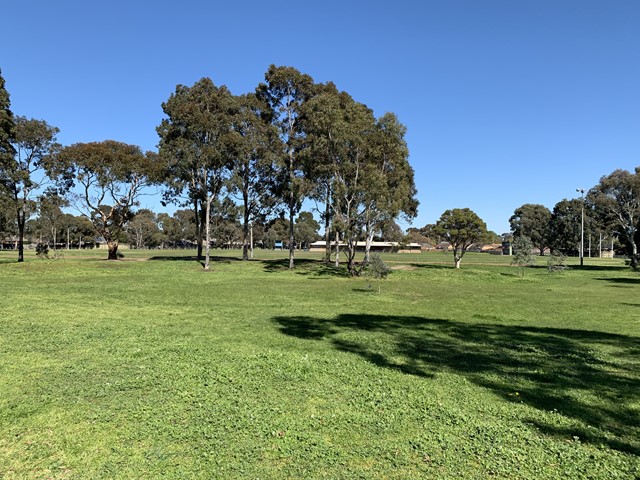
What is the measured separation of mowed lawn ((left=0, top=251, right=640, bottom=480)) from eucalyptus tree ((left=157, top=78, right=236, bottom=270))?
83.1 ft

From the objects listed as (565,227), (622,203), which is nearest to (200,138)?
(622,203)

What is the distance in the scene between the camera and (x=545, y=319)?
526 inches

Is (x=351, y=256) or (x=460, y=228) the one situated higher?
(x=460, y=228)

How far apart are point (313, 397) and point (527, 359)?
15.3ft

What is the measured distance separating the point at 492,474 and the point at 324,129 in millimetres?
29731

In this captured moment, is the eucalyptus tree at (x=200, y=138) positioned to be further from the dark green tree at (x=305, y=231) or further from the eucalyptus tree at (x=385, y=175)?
the dark green tree at (x=305, y=231)

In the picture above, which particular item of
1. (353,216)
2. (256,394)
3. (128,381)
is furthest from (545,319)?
(353,216)

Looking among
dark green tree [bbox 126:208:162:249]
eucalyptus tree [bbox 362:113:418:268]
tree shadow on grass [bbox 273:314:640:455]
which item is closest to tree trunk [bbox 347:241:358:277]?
eucalyptus tree [bbox 362:113:418:268]

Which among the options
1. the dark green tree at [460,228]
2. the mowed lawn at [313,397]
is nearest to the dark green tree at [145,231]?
the dark green tree at [460,228]

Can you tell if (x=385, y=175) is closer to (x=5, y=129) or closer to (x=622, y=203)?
(x=622, y=203)

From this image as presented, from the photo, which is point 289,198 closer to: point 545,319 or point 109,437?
point 545,319

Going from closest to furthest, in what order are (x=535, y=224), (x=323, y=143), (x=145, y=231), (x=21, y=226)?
(x=323, y=143)
(x=21, y=226)
(x=535, y=224)
(x=145, y=231)

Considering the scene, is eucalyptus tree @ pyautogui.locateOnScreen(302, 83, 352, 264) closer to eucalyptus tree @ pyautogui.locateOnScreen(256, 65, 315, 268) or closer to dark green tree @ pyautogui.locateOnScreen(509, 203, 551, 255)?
eucalyptus tree @ pyautogui.locateOnScreen(256, 65, 315, 268)

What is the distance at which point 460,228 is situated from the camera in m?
45.5
